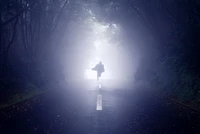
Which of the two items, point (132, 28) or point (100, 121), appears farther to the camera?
point (132, 28)

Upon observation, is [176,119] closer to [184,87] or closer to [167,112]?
[167,112]

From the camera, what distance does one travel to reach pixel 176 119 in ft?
32.2

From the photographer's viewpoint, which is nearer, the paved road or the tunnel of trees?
the paved road

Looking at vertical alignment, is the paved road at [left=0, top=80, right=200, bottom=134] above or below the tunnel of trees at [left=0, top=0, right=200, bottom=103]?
below

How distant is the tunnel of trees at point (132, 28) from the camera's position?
673 inches

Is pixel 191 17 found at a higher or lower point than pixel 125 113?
higher

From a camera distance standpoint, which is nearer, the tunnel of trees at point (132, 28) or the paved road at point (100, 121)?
the paved road at point (100, 121)

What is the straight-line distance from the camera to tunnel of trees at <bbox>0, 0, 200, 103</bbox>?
17100 millimetres

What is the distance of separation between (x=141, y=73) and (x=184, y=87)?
18974 millimetres

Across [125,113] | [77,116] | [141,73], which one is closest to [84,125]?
[77,116]

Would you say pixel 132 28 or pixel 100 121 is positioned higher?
pixel 132 28

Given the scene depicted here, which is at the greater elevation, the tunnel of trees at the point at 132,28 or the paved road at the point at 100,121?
the tunnel of trees at the point at 132,28

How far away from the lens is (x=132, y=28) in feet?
124

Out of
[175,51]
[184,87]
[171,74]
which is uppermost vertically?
[175,51]
